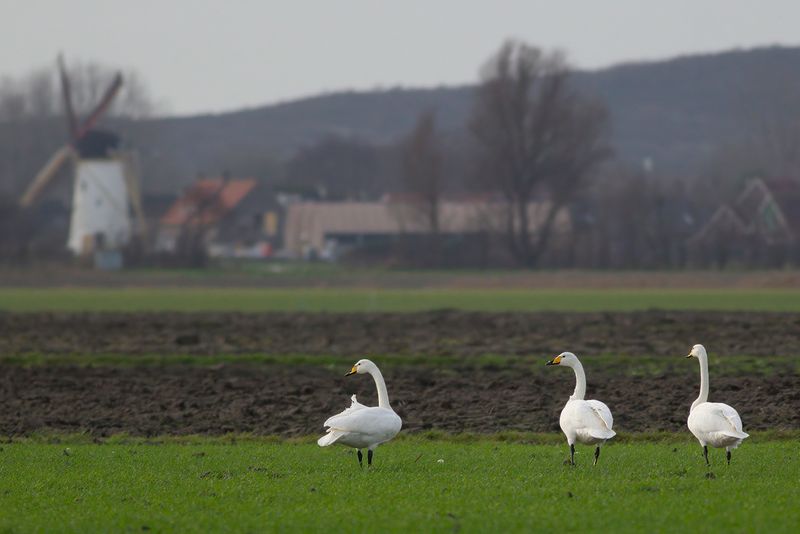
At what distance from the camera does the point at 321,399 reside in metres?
25.3

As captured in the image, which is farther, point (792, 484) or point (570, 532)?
point (792, 484)

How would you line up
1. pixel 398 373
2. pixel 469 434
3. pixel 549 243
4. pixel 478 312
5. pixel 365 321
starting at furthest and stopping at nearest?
pixel 549 243 < pixel 478 312 < pixel 365 321 < pixel 398 373 < pixel 469 434

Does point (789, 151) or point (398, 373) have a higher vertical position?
point (789, 151)

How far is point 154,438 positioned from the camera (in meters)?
20.9

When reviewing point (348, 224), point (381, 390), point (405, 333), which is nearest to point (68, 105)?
point (348, 224)

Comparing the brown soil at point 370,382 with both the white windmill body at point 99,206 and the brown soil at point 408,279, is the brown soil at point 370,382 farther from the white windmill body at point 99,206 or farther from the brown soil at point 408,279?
the white windmill body at point 99,206

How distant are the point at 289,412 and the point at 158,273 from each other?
71881 millimetres

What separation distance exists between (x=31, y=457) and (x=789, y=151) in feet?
581

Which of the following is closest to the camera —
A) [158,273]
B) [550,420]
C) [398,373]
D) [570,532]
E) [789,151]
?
[570,532]

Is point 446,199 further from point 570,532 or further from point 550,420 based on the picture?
point 570,532

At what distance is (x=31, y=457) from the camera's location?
17938mm

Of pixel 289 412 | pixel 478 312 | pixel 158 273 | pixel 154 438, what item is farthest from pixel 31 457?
pixel 158 273

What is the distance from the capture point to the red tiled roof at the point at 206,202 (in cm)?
11331

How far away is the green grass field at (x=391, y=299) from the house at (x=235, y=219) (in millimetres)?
52052
